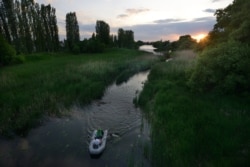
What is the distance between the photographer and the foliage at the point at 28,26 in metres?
45.9

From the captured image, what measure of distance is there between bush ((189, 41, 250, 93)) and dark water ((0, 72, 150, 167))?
510cm

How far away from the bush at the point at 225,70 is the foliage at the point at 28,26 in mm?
41827

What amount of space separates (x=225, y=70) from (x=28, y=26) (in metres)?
50.8

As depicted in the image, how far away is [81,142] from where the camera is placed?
10547 millimetres

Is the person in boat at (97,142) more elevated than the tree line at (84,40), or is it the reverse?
the tree line at (84,40)

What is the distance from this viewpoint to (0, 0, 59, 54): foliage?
4594 centimetres

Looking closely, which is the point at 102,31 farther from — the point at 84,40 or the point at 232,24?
the point at 232,24

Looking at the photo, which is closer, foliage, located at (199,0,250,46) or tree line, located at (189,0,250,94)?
tree line, located at (189,0,250,94)

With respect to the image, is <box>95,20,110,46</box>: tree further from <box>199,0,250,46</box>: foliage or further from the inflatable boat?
the inflatable boat

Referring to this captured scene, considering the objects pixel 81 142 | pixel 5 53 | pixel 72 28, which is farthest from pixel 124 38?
pixel 81 142

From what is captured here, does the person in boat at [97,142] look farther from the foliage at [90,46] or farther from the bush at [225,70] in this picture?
the foliage at [90,46]

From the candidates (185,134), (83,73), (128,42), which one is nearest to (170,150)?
(185,134)

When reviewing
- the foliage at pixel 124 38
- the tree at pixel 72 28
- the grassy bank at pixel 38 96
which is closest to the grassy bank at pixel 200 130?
the grassy bank at pixel 38 96

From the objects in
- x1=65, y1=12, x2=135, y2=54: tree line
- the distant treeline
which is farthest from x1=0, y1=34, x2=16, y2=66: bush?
x1=65, y1=12, x2=135, y2=54: tree line
